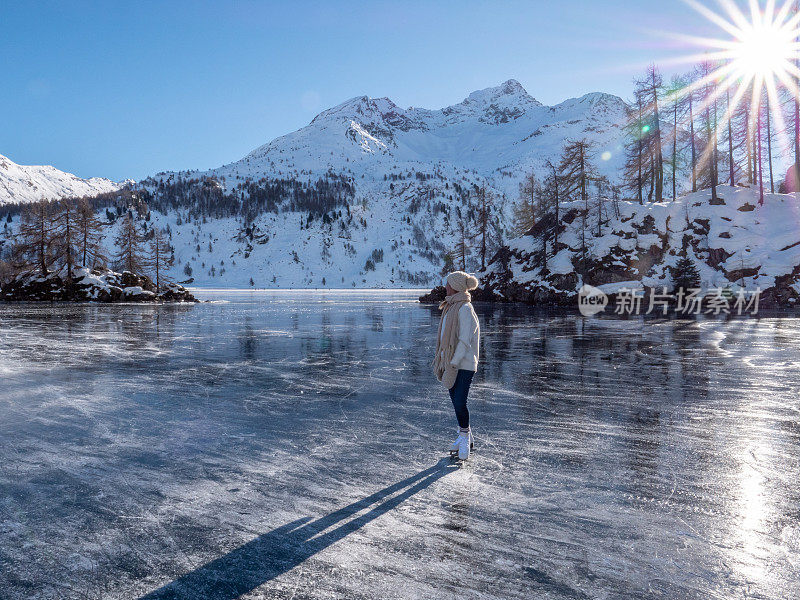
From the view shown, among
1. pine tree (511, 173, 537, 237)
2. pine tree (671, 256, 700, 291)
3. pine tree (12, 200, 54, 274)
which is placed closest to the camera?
pine tree (671, 256, 700, 291)

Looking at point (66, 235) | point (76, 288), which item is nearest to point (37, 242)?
point (66, 235)

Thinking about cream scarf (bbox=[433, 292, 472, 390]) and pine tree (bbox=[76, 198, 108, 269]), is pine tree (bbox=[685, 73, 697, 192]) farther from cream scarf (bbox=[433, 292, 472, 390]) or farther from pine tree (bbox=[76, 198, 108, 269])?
pine tree (bbox=[76, 198, 108, 269])

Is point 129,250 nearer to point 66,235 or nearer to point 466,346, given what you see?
point 66,235

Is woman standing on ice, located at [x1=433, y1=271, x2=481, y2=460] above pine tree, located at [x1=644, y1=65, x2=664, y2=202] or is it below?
below

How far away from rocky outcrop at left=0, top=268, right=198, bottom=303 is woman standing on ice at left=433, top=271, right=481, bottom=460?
49.7m

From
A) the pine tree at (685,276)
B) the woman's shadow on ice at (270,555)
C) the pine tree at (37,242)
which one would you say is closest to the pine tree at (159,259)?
the pine tree at (37,242)

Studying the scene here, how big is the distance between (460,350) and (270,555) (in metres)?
2.82

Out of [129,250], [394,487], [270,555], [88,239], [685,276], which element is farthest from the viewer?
[129,250]

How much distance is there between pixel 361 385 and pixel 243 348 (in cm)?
687

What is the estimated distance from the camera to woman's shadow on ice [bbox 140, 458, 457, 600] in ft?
9.63

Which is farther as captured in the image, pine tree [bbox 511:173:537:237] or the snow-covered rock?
pine tree [bbox 511:173:537:237]

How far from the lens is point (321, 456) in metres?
5.36

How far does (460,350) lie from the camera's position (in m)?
5.31

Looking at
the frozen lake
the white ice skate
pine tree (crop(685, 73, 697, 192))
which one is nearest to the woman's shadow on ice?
the frozen lake
